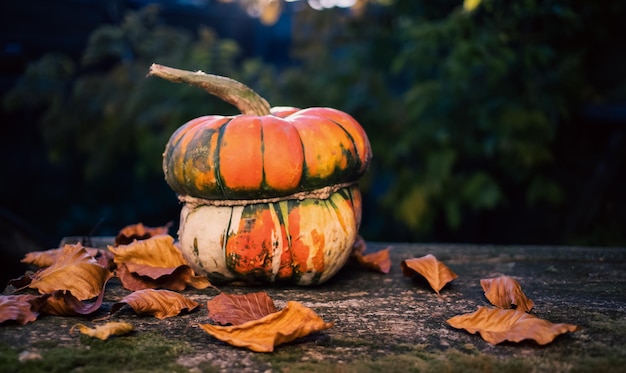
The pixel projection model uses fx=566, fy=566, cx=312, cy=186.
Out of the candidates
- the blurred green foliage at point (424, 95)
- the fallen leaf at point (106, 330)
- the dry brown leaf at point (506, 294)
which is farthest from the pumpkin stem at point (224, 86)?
the blurred green foliage at point (424, 95)

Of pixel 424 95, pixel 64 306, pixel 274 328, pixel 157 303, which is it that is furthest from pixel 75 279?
pixel 424 95

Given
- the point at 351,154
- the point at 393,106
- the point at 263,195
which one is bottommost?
the point at 263,195

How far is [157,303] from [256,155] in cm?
42

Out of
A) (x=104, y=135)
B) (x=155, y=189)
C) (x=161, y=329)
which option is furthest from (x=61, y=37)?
(x=161, y=329)

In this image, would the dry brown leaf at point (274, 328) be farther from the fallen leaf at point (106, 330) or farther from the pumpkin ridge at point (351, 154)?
the pumpkin ridge at point (351, 154)

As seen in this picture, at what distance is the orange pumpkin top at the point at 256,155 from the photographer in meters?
1.41

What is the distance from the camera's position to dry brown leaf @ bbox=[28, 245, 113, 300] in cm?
134

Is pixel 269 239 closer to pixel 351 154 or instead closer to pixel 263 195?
pixel 263 195

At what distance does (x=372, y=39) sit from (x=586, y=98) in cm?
152

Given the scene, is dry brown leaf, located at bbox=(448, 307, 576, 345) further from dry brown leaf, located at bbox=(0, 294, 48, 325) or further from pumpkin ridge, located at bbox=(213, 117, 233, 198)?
dry brown leaf, located at bbox=(0, 294, 48, 325)

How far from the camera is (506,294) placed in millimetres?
1350

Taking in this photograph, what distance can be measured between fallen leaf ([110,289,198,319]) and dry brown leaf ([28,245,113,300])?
0.13 metres

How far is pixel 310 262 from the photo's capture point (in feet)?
4.77

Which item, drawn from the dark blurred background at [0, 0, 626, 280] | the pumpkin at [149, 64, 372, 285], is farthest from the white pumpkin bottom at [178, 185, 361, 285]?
the dark blurred background at [0, 0, 626, 280]
